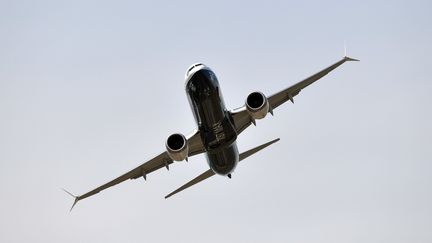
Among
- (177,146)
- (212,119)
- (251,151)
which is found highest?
(212,119)

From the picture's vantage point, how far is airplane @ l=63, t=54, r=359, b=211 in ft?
86.3

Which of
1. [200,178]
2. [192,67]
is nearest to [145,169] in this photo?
[200,178]

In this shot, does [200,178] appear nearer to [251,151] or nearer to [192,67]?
[251,151]

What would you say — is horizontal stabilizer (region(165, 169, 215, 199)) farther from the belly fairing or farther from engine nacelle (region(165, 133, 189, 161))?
engine nacelle (region(165, 133, 189, 161))

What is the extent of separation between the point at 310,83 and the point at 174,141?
8.44 m

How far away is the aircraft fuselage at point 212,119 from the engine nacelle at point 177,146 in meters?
1.26

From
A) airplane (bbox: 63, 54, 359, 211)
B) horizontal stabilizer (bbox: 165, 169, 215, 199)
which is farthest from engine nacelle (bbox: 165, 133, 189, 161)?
horizontal stabilizer (bbox: 165, 169, 215, 199)

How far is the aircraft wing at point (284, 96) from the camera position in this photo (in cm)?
2905

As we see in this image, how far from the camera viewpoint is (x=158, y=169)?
107 ft

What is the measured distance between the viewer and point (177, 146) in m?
Answer: 26.8

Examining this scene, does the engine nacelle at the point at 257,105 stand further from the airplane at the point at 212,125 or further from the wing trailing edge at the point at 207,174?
the wing trailing edge at the point at 207,174

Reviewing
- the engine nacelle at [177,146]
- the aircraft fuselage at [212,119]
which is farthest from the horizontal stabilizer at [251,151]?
the engine nacelle at [177,146]

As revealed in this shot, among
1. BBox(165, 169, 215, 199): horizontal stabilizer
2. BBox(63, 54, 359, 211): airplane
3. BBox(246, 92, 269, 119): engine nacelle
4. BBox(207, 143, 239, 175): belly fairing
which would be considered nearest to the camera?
BBox(63, 54, 359, 211): airplane

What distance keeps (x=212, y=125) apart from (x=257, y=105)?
2.40 metres
